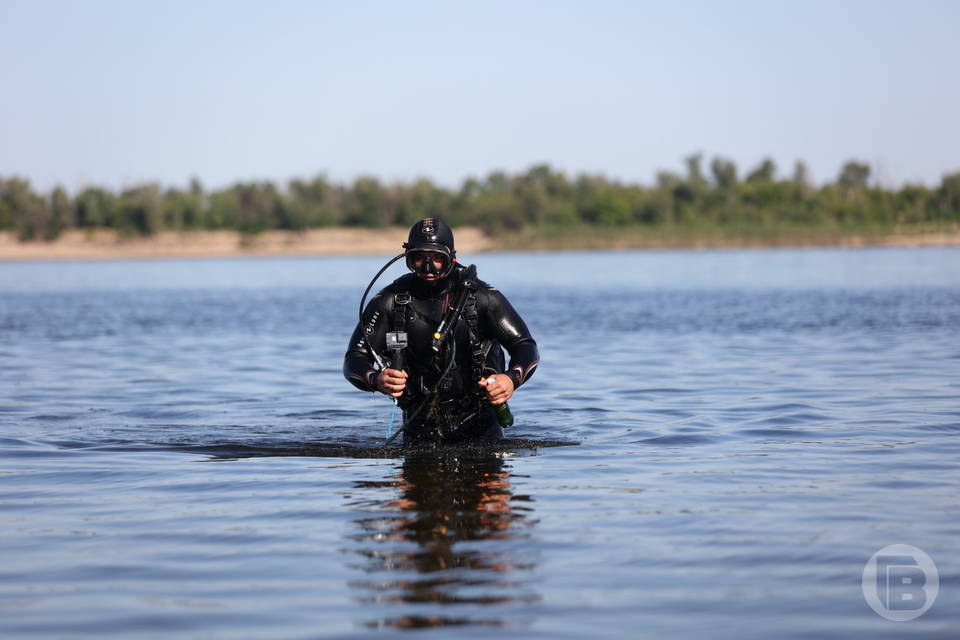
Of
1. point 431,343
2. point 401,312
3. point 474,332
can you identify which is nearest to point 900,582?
point 474,332

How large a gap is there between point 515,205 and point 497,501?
10168 centimetres

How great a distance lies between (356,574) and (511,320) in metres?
3.41

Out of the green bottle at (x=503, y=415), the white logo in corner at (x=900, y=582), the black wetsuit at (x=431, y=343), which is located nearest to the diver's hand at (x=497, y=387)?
the black wetsuit at (x=431, y=343)

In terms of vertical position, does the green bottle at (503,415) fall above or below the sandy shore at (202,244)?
below

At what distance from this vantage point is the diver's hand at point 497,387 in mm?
8152

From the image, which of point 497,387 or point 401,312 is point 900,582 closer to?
point 497,387

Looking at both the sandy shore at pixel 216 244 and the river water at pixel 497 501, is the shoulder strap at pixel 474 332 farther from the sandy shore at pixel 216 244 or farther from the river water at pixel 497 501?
the sandy shore at pixel 216 244

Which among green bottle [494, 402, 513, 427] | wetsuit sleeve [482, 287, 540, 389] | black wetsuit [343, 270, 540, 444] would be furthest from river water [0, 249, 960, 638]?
wetsuit sleeve [482, 287, 540, 389]

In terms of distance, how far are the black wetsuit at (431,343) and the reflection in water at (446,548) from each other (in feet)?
2.10

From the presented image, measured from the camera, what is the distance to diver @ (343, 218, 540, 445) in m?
Result: 8.56

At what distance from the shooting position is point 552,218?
109625mm

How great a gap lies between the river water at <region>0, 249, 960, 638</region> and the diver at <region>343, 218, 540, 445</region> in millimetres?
525

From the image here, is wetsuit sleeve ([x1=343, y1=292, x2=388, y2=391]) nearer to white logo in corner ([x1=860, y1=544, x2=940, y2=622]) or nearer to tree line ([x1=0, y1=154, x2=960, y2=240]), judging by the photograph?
white logo in corner ([x1=860, y1=544, x2=940, y2=622])

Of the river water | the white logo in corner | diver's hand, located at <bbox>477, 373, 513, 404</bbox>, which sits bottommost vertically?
the river water
